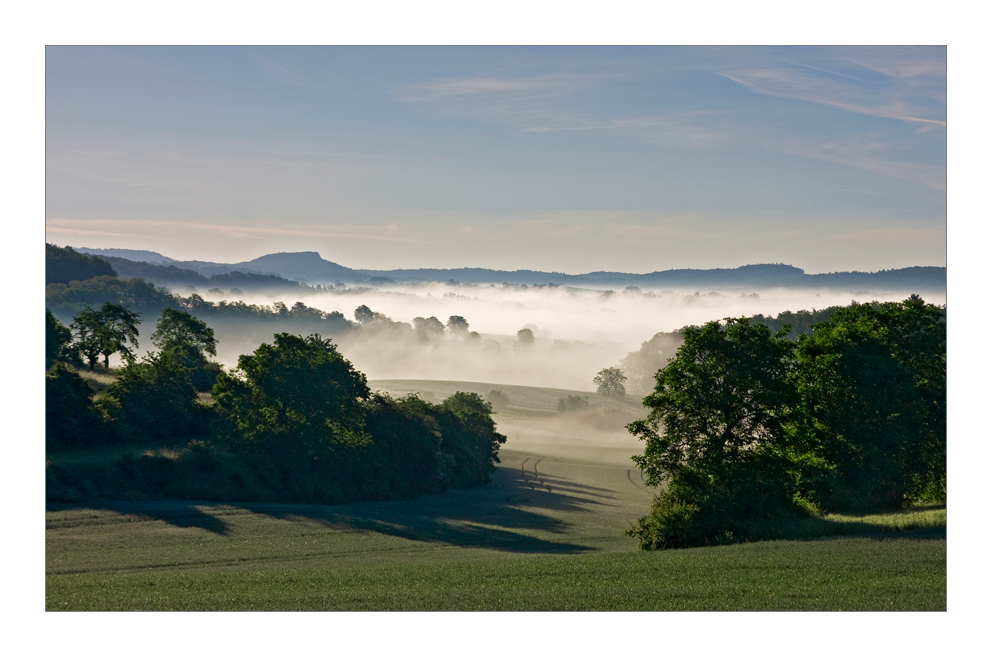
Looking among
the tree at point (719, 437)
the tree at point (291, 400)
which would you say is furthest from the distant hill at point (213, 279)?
the tree at point (719, 437)

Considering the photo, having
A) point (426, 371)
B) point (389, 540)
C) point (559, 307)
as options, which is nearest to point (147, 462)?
point (389, 540)

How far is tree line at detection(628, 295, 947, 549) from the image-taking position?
92.9 feet

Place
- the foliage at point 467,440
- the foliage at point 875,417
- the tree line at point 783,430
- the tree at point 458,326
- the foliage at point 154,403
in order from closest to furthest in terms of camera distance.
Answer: the tree line at point 783,430
the foliage at point 875,417
the foliage at point 154,403
the foliage at point 467,440
the tree at point 458,326

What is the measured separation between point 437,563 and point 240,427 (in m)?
24.6

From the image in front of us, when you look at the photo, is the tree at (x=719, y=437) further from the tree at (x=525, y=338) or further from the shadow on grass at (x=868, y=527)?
the tree at (x=525, y=338)

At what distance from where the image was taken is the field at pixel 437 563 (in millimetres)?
19391

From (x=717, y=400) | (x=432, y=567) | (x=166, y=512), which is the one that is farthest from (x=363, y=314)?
(x=432, y=567)

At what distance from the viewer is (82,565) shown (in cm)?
2466

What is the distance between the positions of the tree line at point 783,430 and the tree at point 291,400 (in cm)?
2427

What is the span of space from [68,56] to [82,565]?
15923mm

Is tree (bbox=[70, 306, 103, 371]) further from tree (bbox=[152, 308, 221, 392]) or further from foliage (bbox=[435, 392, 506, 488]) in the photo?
foliage (bbox=[435, 392, 506, 488])

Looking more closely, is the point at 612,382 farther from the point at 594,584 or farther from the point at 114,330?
the point at 594,584

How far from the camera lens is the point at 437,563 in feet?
85.2

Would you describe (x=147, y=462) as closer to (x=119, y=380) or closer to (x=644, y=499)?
(x=119, y=380)
